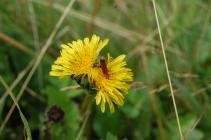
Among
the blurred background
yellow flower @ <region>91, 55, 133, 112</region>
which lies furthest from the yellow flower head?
the blurred background

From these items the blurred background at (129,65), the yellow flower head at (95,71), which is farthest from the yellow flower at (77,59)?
the blurred background at (129,65)

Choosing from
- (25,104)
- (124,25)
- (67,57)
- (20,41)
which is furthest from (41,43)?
(67,57)

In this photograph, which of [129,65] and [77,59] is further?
[129,65]

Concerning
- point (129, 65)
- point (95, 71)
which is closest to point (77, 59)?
point (95, 71)

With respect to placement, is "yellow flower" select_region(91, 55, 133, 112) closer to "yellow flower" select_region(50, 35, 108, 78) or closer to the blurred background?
"yellow flower" select_region(50, 35, 108, 78)

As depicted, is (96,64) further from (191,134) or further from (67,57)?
(191,134)

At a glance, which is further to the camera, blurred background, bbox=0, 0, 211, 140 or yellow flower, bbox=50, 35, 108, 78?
blurred background, bbox=0, 0, 211, 140

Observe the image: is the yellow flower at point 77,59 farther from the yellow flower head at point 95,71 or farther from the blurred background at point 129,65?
the blurred background at point 129,65

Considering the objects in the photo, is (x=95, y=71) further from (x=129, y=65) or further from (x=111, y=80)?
(x=129, y=65)
